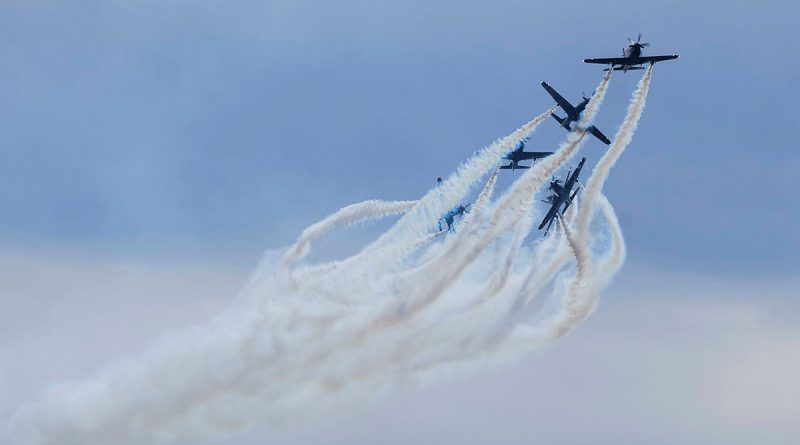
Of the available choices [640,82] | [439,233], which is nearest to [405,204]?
[439,233]

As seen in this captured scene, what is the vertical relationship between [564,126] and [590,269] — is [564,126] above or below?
above

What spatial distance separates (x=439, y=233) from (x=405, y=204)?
117 inches

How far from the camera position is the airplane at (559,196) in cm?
9869

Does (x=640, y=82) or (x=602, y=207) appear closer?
(x=640, y=82)

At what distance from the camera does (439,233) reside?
10238 centimetres

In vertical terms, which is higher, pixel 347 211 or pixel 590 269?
pixel 347 211

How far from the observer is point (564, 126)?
95.6 m

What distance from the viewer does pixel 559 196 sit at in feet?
326

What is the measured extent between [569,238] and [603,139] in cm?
665

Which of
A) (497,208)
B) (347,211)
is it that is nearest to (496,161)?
(497,208)

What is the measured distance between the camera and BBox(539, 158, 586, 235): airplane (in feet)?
324

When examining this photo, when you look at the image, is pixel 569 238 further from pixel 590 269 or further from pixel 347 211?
pixel 347 211

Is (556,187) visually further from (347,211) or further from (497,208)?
(347,211)

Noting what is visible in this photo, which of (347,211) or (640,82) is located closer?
(640,82)
